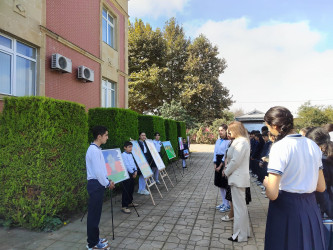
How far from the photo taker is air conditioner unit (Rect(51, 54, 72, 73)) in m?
8.16

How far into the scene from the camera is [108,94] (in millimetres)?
13211

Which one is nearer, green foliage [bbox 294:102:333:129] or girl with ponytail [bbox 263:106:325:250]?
girl with ponytail [bbox 263:106:325:250]

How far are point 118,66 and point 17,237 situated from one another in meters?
11.5

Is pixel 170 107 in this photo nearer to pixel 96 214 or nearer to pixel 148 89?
pixel 148 89

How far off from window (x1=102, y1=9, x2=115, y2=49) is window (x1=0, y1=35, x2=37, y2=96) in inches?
228

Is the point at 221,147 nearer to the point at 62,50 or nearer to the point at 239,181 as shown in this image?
the point at 239,181

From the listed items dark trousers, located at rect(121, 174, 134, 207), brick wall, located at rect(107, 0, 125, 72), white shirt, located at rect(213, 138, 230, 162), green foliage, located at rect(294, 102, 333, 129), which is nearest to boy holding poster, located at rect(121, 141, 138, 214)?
dark trousers, located at rect(121, 174, 134, 207)

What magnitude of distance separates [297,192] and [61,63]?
8809 millimetres

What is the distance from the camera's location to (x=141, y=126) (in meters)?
9.91

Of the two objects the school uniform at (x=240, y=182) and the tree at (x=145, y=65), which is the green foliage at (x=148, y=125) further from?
the tree at (x=145, y=65)

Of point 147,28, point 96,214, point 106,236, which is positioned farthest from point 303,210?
point 147,28

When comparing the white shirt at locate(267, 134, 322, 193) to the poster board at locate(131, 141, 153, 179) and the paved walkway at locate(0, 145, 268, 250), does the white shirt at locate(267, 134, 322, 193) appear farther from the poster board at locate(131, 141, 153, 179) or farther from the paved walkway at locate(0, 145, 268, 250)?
the poster board at locate(131, 141, 153, 179)

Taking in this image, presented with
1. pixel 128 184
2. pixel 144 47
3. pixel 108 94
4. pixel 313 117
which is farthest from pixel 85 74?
pixel 313 117

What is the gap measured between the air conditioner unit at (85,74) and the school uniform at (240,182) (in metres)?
8.11
